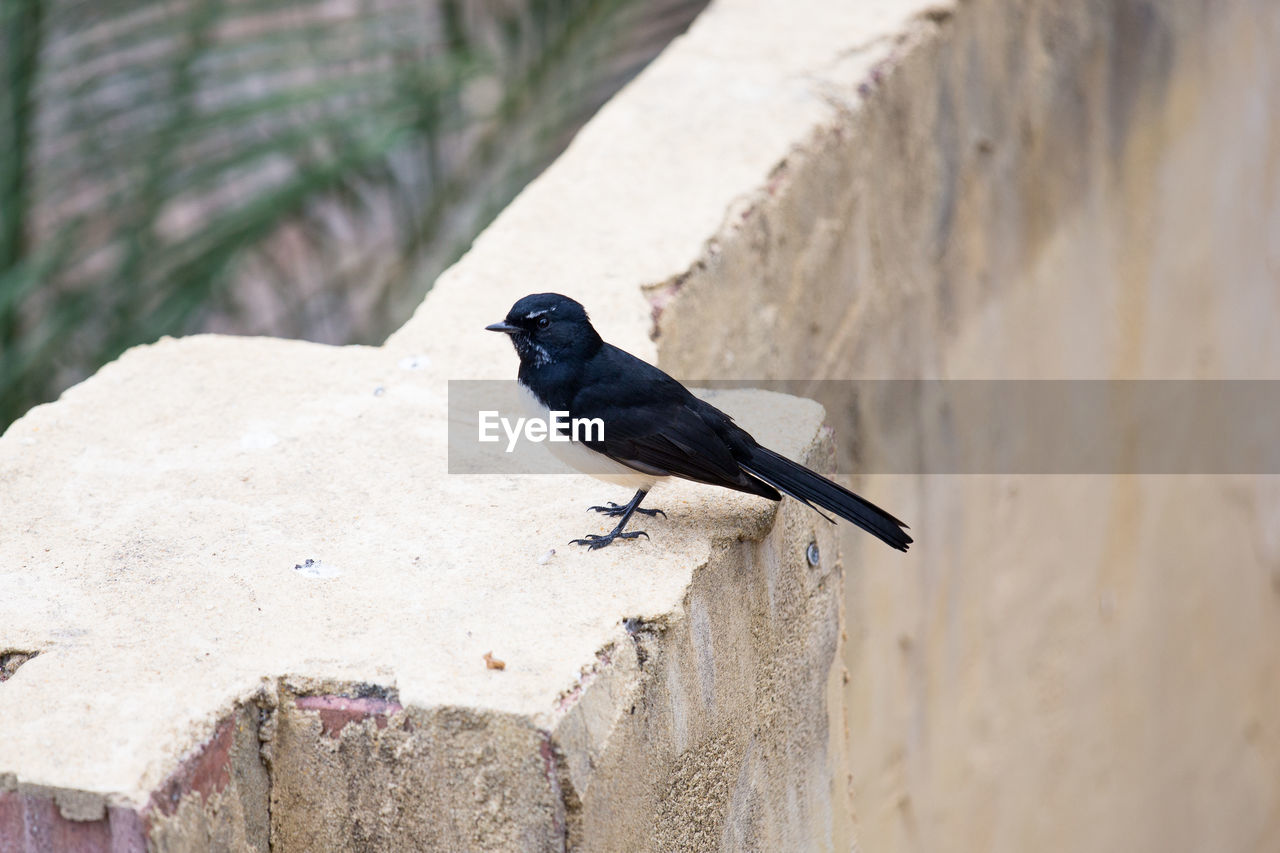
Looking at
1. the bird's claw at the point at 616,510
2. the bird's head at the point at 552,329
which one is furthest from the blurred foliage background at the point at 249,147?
the bird's claw at the point at 616,510

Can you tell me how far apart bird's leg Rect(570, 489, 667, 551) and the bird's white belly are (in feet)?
0.08

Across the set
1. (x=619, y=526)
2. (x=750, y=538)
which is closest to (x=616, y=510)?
(x=619, y=526)

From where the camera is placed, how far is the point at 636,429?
7.97 ft

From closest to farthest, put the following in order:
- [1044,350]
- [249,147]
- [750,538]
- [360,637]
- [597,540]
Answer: [360,637], [597,540], [750,538], [249,147], [1044,350]

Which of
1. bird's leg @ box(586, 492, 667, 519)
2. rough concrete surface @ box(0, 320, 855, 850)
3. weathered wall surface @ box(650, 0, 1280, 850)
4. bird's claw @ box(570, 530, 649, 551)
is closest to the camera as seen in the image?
rough concrete surface @ box(0, 320, 855, 850)

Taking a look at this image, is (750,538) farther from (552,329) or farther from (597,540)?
(552,329)

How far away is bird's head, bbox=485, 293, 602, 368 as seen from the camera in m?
2.54

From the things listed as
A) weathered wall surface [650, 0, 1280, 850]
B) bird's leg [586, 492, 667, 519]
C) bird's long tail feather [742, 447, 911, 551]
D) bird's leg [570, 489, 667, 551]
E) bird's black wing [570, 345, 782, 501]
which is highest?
bird's black wing [570, 345, 782, 501]

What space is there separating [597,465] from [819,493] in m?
0.39

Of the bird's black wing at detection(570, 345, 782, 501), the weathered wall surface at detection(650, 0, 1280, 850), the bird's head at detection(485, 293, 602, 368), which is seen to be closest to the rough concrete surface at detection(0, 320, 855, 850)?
the bird's black wing at detection(570, 345, 782, 501)

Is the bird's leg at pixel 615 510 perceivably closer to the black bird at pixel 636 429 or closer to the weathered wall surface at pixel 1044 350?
the black bird at pixel 636 429

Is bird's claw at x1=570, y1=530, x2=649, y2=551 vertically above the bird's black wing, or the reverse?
the bird's black wing

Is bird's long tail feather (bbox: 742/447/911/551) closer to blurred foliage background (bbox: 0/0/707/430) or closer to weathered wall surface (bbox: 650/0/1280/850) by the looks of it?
weathered wall surface (bbox: 650/0/1280/850)

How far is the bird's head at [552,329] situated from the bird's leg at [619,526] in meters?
0.28
